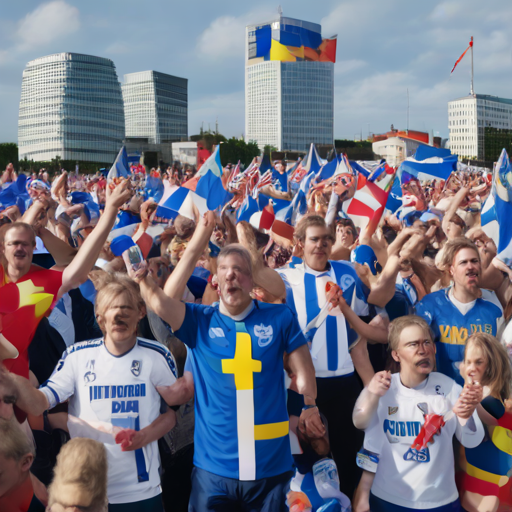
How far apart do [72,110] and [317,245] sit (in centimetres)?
13410

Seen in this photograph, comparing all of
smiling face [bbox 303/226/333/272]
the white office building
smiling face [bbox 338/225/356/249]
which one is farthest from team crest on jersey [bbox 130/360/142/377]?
the white office building

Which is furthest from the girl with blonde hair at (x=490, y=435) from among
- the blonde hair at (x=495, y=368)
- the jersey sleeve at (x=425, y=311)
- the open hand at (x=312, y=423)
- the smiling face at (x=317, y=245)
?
the smiling face at (x=317, y=245)

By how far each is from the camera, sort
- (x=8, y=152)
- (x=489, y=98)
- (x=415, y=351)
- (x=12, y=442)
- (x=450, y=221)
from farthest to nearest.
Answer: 1. (x=489, y=98)
2. (x=8, y=152)
3. (x=450, y=221)
4. (x=415, y=351)
5. (x=12, y=442)

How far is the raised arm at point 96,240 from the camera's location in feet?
11.0

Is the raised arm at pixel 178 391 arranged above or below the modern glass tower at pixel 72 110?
below

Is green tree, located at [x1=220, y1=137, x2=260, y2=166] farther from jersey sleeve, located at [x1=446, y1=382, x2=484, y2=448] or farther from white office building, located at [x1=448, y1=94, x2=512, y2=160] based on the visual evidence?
white office building, located at [x1=448, y1=94, x2=512, y2=160]

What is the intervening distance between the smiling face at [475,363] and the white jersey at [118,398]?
1.49 metres

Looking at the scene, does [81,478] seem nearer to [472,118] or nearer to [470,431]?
[470,431]

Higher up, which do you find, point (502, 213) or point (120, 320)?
point (502, 213)

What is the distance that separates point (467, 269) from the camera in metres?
3.75

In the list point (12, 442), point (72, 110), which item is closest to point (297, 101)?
point (72, 110)

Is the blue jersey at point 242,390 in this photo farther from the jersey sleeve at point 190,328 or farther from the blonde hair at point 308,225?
the blonde hair at point 308,225

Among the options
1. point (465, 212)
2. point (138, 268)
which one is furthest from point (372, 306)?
point (465, 212)

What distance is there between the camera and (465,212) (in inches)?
319
